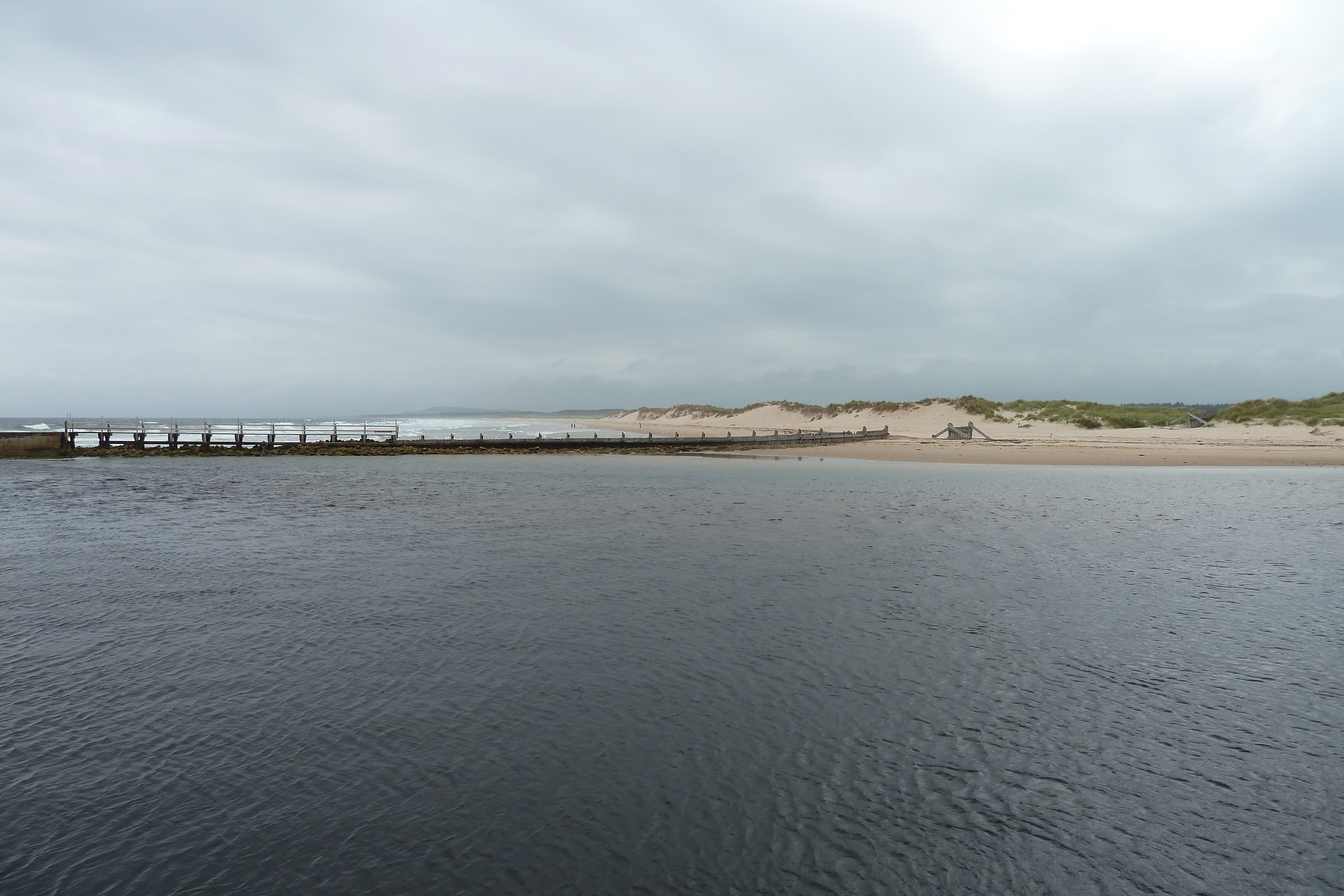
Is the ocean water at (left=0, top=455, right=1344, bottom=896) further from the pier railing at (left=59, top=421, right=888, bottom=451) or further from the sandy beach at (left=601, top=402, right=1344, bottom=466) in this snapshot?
the pier railing at (left=59, top=421, right=888, bottom=451)

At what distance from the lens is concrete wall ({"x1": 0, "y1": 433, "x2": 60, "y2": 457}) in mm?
48188

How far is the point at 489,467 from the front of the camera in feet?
144

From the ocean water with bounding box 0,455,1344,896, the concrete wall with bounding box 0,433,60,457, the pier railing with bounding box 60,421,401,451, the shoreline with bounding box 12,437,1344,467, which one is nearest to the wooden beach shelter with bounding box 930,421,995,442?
the shoreline with bounding box 12,437,1344,467

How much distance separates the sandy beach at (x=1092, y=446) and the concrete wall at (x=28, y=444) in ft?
172

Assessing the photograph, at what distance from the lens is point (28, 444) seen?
48875 mm

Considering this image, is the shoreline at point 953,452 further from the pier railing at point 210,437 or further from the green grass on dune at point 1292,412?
the green grass on dune at point 1292,412

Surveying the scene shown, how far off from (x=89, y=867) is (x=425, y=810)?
2.26 metres

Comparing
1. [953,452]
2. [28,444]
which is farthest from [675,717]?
[28,444]

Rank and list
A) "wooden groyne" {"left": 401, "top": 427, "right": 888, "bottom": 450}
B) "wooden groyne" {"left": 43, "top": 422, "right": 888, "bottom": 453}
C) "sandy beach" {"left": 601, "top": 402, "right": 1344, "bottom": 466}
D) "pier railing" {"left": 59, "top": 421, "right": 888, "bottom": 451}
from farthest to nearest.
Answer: "wooden groyne" {"left": 401, "top": 427, "right": 888, "bottom": 450}, "pier railing" {"left": 59, "top": 421, "right": 888, "bottom": 451}, "wooden groyne" {"left": 43, "top": 422, "right": 888, "bottom": 453}, "sandy beach" {"left": 601, "top": 402, "right": 1344, "bottom": 466}

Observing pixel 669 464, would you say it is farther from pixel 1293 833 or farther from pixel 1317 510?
pixel 1293 833

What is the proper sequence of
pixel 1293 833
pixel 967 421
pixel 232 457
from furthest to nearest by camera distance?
pixel 967 421 → pixel 232 457 → pixel 1293 833

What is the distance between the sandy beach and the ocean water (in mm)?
29055

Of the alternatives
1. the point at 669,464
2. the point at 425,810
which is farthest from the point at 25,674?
the point at 669,464

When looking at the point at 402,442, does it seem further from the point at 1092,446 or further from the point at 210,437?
the point at 1092,446
